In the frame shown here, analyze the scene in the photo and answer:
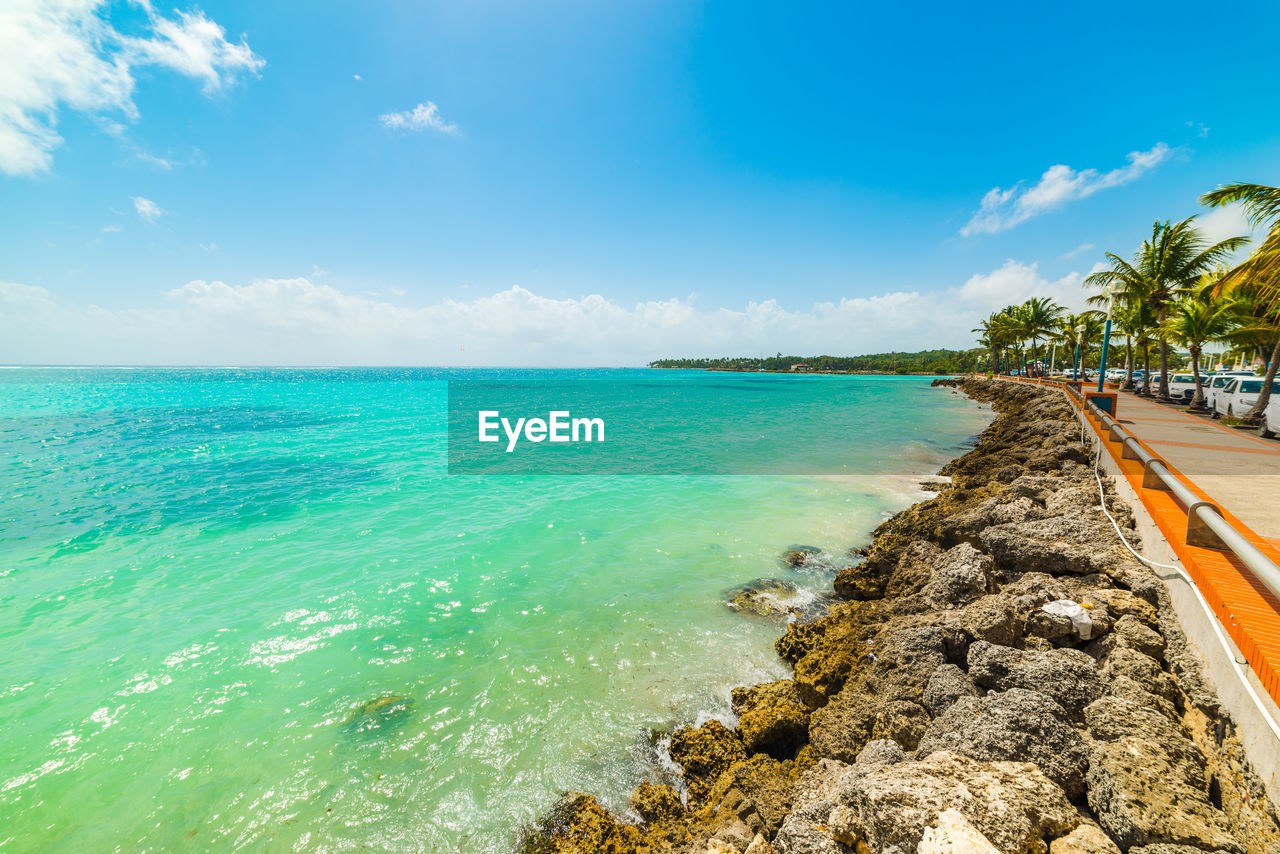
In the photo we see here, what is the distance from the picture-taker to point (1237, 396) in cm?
1955

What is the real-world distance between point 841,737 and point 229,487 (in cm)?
2270

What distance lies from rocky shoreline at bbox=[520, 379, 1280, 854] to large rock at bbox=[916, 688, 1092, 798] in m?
0.01

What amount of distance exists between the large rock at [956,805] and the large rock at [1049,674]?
1.48 metres

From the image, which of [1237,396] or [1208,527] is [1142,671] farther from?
[1237,396]

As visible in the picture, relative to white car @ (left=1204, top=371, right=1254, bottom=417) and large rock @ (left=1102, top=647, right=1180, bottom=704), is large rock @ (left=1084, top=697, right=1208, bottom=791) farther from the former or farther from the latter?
white car @ (left=1204, top=371, right=1254, bottom=417)

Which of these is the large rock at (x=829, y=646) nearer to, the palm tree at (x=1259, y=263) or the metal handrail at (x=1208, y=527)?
the metal handrail at (x=1208, y=527)

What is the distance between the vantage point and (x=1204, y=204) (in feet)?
51.0

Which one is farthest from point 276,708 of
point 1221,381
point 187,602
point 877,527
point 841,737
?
point 1221,381

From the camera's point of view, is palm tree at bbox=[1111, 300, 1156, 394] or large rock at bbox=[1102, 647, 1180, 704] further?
palm tree at bbox=[1111, 300, 1156, 394]

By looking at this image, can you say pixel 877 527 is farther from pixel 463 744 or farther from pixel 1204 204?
pixel 1204 204

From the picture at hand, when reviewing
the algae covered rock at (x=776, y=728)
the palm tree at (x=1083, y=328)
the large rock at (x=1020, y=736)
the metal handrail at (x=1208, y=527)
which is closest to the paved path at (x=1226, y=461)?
the metal handrail at (x=1208, y=527)

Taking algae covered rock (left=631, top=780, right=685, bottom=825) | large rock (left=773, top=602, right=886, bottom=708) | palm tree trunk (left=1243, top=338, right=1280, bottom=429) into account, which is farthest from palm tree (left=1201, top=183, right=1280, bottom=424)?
algae covered rock (left=631, top=780, right=685, bottom=825)

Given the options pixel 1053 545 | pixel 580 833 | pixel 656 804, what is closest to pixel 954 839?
pixel 656 804

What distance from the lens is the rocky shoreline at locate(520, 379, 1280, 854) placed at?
3107 millimetres
